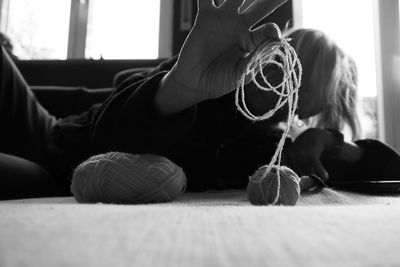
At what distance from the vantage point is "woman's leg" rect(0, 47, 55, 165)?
3.35ft

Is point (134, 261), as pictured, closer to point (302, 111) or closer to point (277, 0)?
point (277, 0)

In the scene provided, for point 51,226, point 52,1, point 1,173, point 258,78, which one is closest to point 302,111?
point 258,78

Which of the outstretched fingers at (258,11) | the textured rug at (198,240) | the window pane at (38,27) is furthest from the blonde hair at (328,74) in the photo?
the window pane at (38,27)

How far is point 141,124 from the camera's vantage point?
2.26 ft

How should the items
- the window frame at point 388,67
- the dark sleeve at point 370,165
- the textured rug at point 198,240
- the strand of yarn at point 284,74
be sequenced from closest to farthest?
the textured rug at point 198,240 → the strand of yarn at point 284,74 → the dark sleeve at point 370,165 → the window frame at point 388,67

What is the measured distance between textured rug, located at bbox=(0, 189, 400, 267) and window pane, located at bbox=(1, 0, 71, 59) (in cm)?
215

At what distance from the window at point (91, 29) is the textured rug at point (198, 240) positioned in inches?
78.1

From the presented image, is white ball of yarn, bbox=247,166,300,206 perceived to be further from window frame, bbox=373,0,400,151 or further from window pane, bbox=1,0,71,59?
window pane, bbox=1,0,71,59

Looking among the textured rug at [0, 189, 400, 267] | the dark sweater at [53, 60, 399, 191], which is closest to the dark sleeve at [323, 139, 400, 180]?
the dark sweater at [53, 60, 399, 191]

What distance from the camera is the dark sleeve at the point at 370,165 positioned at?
102 cm

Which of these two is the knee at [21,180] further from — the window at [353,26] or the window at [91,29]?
the window at [353,26]

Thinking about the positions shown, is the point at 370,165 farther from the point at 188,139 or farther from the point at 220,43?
the point at 220,43

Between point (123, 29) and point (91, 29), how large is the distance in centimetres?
19

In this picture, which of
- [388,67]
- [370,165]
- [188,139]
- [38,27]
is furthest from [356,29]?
[38,27]
